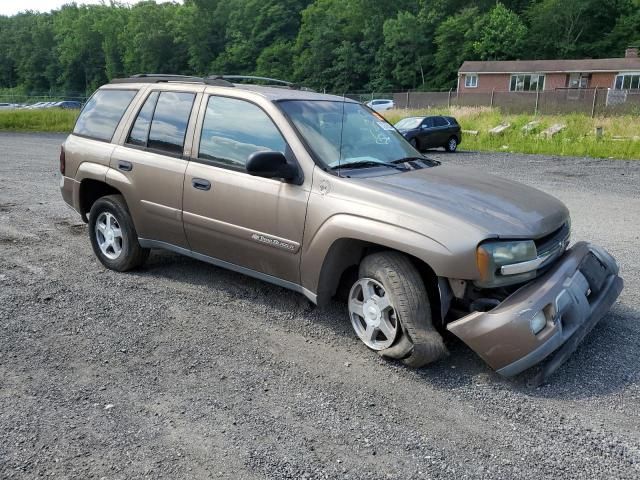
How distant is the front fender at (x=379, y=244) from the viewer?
3354 millimetres

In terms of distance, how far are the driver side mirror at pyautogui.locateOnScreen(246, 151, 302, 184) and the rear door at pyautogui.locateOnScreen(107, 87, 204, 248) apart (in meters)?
1.14

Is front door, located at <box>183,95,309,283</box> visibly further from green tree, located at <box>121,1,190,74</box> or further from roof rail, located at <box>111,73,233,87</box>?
green tree, located at <box>121,1,190,74</box>

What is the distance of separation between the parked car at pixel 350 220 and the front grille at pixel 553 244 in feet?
0.06

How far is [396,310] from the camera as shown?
362 centimetres

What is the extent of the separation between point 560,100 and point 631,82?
1092 inches

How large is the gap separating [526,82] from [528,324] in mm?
56115

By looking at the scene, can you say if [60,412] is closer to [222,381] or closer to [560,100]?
[222,381]

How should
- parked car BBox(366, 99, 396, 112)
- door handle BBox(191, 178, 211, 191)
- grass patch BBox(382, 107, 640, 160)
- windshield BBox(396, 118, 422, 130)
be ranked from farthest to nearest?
parked car BBox(366, 99, 396, 112)
windshield BBox(396, 118, 422, 130)
grass patch BBox(382, 107, 640, 160)
door handle BBox(191, 178, 211, 191)

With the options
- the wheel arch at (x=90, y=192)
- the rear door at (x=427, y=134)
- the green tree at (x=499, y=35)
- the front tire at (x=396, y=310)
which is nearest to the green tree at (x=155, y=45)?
the green tree at (x=499, y=35)

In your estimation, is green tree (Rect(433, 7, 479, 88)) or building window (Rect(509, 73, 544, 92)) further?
green tree (Rect(433, 7, 479, 88))

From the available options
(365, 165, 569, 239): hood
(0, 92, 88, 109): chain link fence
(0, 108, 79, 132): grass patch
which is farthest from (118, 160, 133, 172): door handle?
(0, 92, 88, 109): chain link fence

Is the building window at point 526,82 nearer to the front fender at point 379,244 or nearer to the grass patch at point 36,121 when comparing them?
the grass patch at point 36,121

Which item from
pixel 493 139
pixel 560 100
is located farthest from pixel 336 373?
pixel 560 100

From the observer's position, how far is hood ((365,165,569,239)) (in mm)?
3496
